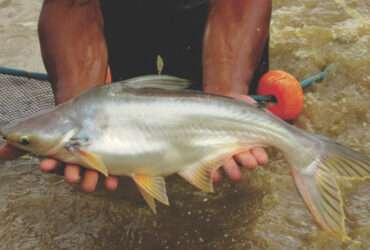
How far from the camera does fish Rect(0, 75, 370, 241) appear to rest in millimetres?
1883

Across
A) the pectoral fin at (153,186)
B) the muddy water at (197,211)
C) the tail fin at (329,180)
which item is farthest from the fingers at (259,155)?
the muddy water at (197,211)

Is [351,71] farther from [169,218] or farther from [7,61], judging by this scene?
[7,61]

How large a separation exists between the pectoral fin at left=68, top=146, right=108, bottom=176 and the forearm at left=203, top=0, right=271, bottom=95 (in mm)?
682

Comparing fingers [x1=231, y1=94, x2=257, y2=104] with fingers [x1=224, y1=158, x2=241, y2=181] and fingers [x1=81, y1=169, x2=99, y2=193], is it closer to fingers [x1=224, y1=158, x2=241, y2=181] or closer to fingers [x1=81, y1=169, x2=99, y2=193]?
fingers [x1=224, y1=158, x2=241, y2=181]

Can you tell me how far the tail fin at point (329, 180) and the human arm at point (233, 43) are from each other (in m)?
0.52

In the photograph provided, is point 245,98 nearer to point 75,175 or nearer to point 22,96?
point 75,175

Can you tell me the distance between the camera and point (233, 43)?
250 cm

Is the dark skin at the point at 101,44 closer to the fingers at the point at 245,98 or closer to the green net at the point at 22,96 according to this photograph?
the fingers at the point at 245,98

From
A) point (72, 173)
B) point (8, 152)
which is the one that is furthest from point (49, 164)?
point (8, 152)

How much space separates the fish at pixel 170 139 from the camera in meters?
1.88

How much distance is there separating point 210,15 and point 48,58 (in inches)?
28.9

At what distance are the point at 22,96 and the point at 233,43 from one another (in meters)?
1.28

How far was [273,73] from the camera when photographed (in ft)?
9.55

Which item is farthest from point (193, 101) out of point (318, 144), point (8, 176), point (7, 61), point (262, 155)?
point (7, 61)
